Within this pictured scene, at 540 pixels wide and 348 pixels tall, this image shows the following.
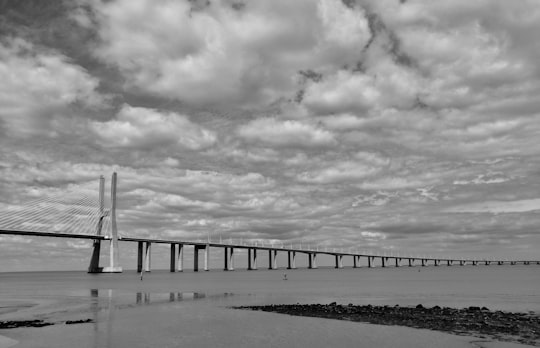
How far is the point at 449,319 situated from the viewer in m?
35.4

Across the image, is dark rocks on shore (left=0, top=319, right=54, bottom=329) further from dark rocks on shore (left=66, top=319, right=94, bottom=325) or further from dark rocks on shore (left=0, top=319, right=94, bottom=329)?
dark rocks on shore (left=66, top=319, right=94, bottom=325)

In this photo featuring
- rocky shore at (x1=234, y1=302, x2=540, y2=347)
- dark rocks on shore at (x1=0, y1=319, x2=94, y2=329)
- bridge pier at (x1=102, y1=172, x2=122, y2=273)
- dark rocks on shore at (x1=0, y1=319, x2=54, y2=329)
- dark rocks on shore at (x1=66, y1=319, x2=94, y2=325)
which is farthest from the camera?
bridge pier at (x1=102, y1=172, x2=122, y2=273)

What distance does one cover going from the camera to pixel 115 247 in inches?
6678

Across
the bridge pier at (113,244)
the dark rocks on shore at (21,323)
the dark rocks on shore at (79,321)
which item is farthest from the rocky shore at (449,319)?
the bridge pier at (113,244)

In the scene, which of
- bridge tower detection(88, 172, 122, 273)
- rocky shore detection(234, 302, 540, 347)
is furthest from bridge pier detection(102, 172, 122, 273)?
rocky shore detection(234, 302, 540, 347)

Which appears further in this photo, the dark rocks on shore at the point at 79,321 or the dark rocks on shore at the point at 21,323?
the dark rocks on shore at the point at 79,321

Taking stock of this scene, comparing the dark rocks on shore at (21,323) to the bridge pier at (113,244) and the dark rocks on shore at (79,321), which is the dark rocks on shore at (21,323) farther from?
the bridge pier at (113,244)

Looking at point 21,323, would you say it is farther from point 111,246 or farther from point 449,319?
point 111,246

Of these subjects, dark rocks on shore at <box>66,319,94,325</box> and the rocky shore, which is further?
dark rocks on shore at <box>66,319,94,325</box>

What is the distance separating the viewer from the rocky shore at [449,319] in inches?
1147

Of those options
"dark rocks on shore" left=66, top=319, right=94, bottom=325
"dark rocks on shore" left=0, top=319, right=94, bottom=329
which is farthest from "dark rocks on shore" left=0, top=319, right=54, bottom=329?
"dark rocks on shore" left=66, top=319, right=94, bottom=325

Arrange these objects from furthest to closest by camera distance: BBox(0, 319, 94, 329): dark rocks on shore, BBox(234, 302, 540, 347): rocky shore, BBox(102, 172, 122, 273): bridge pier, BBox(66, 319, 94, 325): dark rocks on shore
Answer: BBox(102, 172, 122, 273): bridge pier → BBox(66, 319, 94, 325): dark rocks on shore → BBox(0, 319, 94, 329): dark rocks on shore → BBox(234, 302, 540, 347): rocky shore

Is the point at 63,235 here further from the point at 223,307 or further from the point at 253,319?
the point at 253,319

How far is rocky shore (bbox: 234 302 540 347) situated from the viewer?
29128mm
